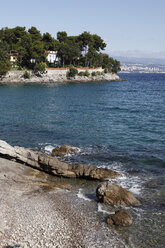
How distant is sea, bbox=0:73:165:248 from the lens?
56.6 feet

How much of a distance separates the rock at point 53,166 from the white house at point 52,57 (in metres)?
121

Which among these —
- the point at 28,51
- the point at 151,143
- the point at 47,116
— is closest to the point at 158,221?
the point at 151,143

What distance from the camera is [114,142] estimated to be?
111ft

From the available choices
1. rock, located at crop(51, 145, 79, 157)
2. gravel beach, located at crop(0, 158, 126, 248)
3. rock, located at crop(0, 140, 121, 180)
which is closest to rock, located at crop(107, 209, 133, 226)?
gravel beach, located at crop(0, 158, 126, 248)

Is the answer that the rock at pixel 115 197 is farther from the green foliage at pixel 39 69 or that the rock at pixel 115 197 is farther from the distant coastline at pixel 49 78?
the green foliage at pixel 39 69

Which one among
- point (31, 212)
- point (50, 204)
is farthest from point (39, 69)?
point (31, 212)

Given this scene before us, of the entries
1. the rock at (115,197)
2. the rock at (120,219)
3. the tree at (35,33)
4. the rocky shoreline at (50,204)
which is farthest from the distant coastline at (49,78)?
the rock at (120,219)

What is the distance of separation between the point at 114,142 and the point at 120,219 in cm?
1801

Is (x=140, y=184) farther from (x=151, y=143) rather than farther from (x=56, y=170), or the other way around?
(x=151, y=143)

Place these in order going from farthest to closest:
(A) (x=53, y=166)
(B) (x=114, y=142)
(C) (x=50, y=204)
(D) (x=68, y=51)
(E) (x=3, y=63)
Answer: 1. (D) (x=68, y=51)
2. (E) (x=3, y=63)
3. (B) (x=114, y=142)
4. (A) (x=53, y=166)
5. (C) (x=50, y=204)

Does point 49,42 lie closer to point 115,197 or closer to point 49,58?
point 49,58

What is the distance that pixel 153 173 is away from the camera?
24531 mm

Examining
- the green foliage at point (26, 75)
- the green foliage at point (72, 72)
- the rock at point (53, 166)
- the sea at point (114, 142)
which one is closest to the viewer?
the sea at point (114, 142)

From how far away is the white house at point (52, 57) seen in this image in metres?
141
